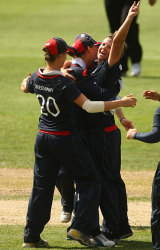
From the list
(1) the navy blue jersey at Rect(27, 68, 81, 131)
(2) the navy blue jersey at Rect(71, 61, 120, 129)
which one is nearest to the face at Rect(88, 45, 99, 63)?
(2) the navy blue jersey at Rect(71, 61, 120, 129)

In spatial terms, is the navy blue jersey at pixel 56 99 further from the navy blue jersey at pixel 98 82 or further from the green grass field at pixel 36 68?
the green grass field at pixel 36 68

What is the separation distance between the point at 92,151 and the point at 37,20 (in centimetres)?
2455

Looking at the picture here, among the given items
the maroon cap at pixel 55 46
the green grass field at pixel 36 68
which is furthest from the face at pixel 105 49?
the green grass field at pixel 36 68

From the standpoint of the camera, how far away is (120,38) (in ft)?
23.7

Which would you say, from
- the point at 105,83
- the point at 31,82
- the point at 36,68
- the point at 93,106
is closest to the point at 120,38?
the point at 105,83

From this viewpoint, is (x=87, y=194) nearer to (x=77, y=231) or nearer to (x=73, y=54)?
(x=77, y=231)

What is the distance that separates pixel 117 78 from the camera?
7.46m

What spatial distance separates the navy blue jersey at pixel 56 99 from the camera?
7151mm

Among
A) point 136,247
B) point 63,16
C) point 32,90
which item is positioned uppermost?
point 32,90

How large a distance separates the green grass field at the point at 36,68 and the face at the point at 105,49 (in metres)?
2.03

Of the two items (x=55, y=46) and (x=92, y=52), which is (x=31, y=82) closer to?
(x=55, y=46)

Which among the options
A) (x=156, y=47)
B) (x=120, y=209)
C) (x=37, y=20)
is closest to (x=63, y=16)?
(x=37, y=20)

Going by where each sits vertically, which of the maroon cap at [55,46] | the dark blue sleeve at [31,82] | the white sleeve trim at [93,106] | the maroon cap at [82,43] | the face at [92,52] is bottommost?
the white sleeve trim at [93,106]

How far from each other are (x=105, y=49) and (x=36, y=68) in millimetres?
13065
